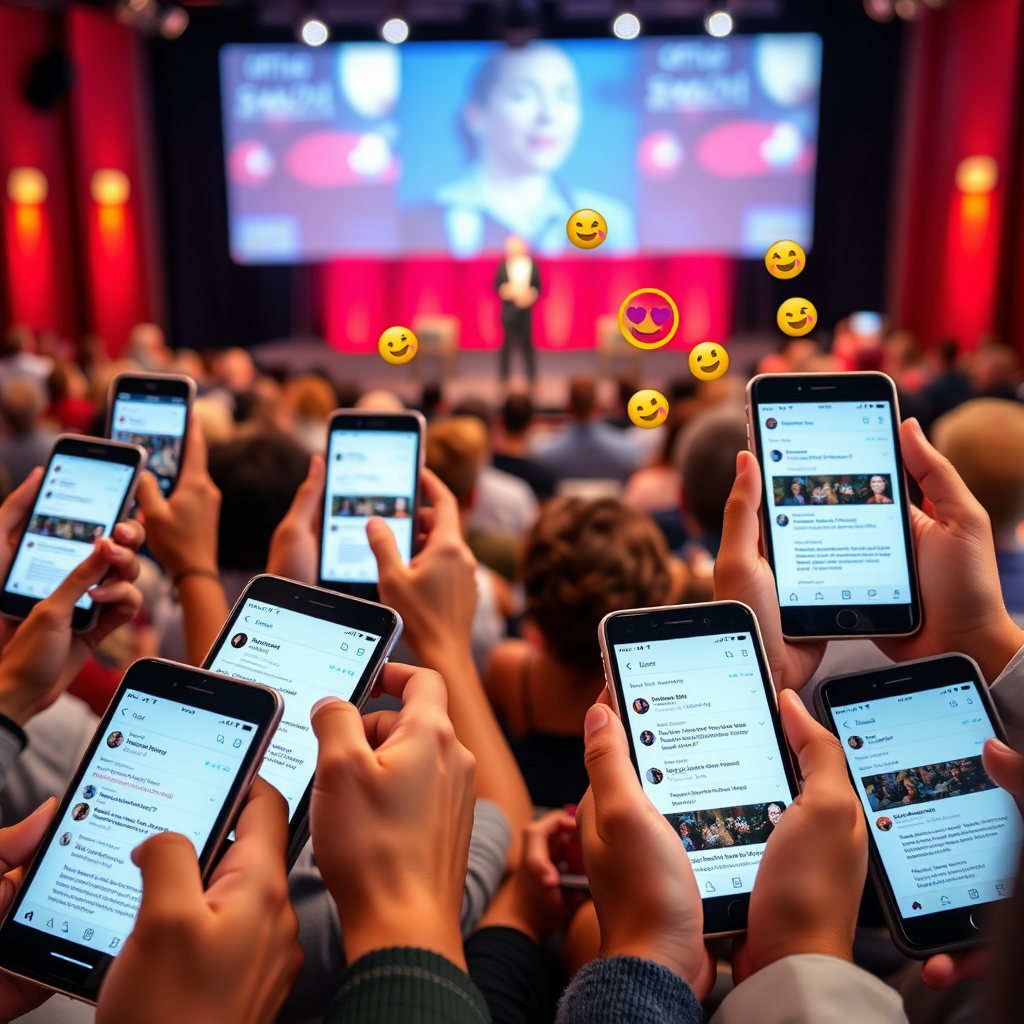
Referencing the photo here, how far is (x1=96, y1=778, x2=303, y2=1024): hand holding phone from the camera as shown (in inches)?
20.0

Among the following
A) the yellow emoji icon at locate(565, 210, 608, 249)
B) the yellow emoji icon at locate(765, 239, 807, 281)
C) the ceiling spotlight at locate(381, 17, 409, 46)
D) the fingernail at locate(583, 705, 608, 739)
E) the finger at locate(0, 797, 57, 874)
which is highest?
the ceiling spotlight at locate(381, 17, 409, 46)

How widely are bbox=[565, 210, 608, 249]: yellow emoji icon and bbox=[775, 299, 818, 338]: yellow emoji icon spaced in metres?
0.16

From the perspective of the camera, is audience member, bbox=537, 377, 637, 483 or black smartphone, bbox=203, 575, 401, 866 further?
audience member, bbox=537, 377, 637, 483

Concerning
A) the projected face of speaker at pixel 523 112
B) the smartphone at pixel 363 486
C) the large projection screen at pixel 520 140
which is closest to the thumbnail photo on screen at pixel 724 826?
the smartphone at pixel 363 486

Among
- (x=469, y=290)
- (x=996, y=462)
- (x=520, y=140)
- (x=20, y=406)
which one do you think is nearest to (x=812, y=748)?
(x=996, y=462)

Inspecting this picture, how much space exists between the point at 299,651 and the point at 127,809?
0.17 m

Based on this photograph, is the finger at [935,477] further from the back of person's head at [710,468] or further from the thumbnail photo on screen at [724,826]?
the back of person's head at [710,468]

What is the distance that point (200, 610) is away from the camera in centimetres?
115

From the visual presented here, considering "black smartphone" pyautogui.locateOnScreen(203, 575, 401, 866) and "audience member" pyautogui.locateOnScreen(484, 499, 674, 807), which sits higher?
"black smartphone" pyautogui.locateOnScreen(203, 575, 401, 866)

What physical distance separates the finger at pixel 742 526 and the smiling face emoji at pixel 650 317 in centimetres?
12

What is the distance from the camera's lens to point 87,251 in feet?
Answer: 25.1

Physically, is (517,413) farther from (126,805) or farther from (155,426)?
(126,805)

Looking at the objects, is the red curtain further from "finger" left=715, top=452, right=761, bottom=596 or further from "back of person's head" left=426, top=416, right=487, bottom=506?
"finger" left=715, top=452, right=761, bottom=596

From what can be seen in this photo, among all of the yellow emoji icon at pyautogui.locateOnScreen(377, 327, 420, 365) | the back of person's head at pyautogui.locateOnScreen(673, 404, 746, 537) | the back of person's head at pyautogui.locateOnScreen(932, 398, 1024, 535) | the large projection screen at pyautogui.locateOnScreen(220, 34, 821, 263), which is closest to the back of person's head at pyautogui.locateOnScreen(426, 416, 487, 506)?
the back of person's head at pyautogui.locateOnScreen(673, 404, 746, 537)
